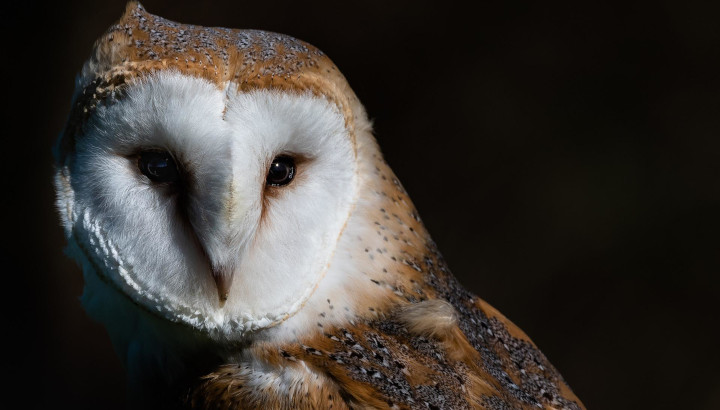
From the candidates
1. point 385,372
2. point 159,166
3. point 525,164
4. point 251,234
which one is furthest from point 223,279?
point 525,164

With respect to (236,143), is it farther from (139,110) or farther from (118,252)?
(118,252)

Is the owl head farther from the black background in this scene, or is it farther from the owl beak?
the black background

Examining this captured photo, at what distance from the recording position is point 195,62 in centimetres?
96

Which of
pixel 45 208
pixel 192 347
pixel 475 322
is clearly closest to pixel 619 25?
pixel 475 322

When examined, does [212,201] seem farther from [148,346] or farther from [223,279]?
[148,346]

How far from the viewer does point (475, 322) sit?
1285mm

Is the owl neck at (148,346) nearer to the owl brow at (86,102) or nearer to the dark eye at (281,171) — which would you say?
the owl brow at (86,102)

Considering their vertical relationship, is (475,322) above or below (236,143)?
below

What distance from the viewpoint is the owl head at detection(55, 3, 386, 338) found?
0.94 m

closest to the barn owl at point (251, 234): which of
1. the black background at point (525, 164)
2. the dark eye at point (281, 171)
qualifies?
the dark eye at point (281, 171)

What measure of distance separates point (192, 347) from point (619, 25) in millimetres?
2136

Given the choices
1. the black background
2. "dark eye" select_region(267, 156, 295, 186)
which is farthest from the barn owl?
the black background

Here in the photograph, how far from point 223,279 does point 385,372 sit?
0.92 ft

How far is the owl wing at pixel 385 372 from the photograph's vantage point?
1.04m
